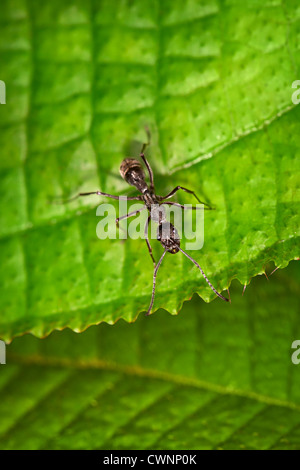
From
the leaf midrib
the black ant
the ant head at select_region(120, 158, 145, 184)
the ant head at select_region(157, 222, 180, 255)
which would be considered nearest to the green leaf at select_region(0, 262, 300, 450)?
the leaf midrib

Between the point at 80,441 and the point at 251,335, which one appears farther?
the point at 251,335

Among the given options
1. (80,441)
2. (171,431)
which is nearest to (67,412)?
(80,441)

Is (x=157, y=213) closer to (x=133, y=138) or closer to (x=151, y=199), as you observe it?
(x=151, y=199)

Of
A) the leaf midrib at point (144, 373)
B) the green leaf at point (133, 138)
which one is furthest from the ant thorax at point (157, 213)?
the leaf midrib at point (144, 373)

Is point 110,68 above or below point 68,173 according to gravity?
above
